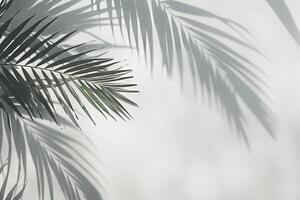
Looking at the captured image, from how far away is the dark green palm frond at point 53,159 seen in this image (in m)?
1.26

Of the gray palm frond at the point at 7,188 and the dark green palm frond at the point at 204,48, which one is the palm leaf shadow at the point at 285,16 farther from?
the gray palm frond at the point at 7,188

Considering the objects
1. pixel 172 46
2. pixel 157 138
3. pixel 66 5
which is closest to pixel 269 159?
pixel 157 138

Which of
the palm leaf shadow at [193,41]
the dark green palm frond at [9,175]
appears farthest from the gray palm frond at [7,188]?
the palm leaf shadow at [193,41]

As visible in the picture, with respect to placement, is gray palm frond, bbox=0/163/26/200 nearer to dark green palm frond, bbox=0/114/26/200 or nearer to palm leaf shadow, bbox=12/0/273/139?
dark green palm frond, bbox=0/114/26/200

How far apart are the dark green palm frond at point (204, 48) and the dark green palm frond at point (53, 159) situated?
0.39 meters

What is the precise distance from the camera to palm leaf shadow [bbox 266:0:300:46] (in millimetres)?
1269

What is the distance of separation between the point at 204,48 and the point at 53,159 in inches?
23.4

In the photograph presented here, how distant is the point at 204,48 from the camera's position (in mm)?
1275

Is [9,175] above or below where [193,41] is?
below

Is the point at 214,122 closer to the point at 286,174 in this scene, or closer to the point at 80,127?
the point at 286,174

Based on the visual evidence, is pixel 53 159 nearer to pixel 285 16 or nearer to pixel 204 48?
pixel 204 48

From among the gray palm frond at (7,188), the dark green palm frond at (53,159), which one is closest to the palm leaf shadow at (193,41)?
the dark green palm frond at (53,159)

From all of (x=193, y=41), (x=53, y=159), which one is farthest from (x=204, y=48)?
(x=53, y=159)

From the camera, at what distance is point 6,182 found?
126 centimetres
